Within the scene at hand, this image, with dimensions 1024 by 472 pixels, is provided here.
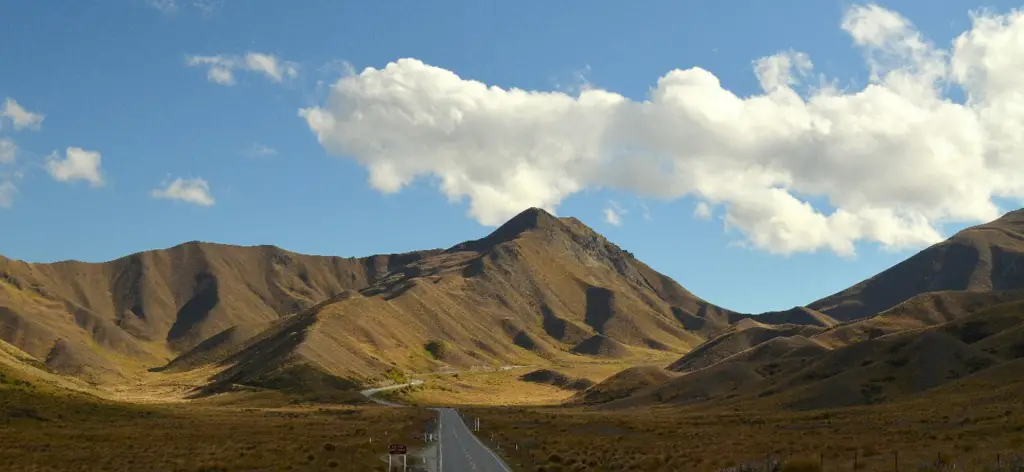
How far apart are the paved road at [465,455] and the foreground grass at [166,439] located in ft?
11.7

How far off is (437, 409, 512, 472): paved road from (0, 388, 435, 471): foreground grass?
3.56 metres

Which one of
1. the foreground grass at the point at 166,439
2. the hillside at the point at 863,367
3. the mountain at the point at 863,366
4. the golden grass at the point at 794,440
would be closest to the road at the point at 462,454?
the golden grass at the point at 794,440

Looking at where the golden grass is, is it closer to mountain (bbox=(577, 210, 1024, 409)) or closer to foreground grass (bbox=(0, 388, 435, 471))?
foreground grass (bbox=(0, 388, 435, 471))

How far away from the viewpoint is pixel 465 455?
49562mm

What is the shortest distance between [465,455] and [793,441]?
71.8 ft

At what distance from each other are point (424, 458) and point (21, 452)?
27.2 metres

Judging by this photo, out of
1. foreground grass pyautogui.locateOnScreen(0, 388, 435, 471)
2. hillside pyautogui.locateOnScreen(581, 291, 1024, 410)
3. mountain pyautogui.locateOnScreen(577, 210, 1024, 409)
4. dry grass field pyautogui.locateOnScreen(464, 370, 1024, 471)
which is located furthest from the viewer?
mountain pyautogui.locateOnScreen(577, 210, 1024, 409)

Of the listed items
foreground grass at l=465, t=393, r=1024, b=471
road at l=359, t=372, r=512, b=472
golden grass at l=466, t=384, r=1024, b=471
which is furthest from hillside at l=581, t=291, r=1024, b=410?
road at l=359, t=372, r=512, b=472

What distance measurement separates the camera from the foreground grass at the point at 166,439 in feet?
146

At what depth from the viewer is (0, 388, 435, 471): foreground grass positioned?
44.6m

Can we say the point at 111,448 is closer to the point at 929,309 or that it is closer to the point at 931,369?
the point at 931,369

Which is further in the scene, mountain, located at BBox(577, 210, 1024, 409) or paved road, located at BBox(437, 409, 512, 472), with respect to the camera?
mountain, located at BBox(577, 210, 1024, 409)

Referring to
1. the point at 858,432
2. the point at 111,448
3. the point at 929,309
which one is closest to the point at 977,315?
the point at 929,309

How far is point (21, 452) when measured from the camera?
5191 centimetres
